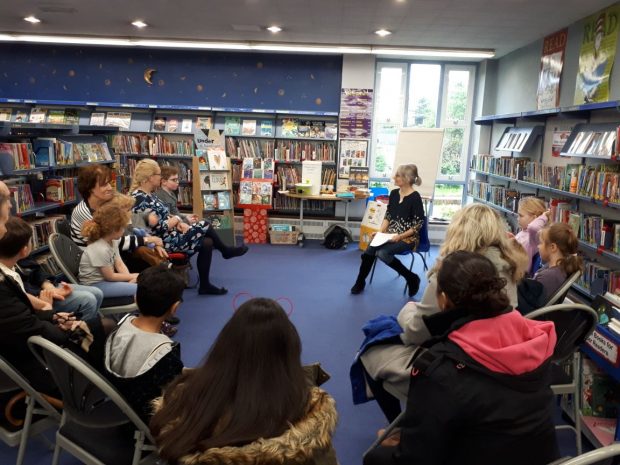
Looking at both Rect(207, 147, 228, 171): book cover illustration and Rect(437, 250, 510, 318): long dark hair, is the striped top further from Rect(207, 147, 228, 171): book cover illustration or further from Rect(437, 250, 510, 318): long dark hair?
Rect(207, 147, 228, 171): book cover illustration

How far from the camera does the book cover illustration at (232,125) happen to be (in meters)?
7.87

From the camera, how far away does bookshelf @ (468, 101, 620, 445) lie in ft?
12.3

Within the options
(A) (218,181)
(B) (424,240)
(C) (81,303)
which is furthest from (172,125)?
(C) (81,303)

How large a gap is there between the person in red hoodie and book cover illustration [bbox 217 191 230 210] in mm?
5873

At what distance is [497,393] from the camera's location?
1.37 m

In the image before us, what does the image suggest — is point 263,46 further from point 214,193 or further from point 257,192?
point 214,193

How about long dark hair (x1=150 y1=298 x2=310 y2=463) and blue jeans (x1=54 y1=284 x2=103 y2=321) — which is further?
blue jeans (x1=54 y1=284 x2=103 y2=321)

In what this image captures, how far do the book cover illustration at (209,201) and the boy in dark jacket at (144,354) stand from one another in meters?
5.18

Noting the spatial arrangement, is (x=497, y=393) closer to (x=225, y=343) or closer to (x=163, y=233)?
(x=225, y=343)

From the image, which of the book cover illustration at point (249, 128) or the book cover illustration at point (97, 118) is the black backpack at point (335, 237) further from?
the book cover illustration at point (97, 118)

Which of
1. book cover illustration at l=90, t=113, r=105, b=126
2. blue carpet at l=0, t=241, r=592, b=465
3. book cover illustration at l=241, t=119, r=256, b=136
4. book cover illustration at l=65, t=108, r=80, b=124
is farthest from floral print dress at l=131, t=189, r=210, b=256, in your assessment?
book cover illustration at l=65, t=108, r=80, b=124

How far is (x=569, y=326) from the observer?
2.21 metres

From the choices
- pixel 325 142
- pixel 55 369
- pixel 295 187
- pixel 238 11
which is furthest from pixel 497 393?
pixel 325 142

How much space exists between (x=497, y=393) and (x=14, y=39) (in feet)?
28.4
